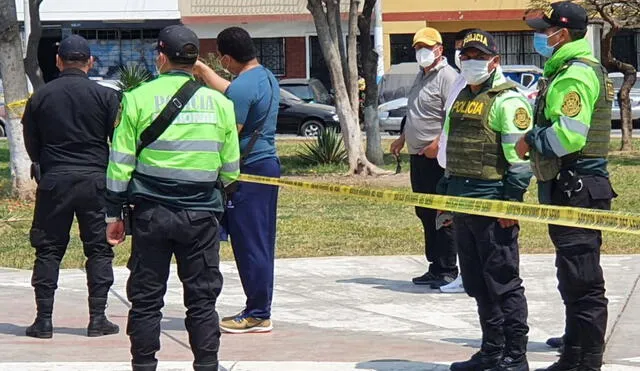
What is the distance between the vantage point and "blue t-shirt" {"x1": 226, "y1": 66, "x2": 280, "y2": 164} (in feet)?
25.4

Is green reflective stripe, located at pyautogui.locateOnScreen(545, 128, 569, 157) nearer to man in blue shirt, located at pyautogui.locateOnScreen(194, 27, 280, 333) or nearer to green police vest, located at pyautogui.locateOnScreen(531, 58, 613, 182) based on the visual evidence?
green police vest, located at pyautogui.locateOnScreen(531, 58, 613, 182)

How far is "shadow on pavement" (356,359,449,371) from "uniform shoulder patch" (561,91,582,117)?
162cm

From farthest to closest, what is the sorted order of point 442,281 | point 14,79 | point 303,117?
point 303,117 < point 14,79 < point 442,281

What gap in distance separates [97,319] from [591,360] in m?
3.23

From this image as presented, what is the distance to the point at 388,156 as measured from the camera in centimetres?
2273

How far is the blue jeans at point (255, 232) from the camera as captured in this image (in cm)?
795

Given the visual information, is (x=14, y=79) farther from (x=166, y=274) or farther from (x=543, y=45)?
(x=543, y=45)

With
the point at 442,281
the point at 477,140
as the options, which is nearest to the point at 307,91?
the point at 442,281

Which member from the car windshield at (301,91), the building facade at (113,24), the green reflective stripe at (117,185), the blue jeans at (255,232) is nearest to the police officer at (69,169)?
Result: the blue jeans at (255,232)

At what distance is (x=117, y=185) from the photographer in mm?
6219

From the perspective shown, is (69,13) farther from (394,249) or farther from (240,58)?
(240,58)

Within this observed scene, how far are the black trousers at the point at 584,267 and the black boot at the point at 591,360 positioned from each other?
0.09 ft

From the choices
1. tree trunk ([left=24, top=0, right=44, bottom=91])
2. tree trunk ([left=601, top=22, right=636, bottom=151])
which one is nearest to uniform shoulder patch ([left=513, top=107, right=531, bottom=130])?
tree trunk ([left=24, top=0, right=44, bottom=91])

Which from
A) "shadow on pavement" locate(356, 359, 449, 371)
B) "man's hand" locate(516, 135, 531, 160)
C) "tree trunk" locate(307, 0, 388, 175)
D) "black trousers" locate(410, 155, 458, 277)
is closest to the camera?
"man's hand" locate(516, 135, 531, 160)
